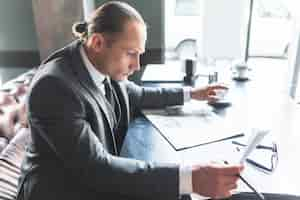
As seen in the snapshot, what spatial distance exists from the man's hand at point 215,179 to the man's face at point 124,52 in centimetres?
40

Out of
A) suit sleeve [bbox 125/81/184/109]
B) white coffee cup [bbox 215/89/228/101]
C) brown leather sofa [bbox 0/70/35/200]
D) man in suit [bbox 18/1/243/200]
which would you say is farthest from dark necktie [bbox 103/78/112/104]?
white coffee cup [bbox 215/89/228/101]

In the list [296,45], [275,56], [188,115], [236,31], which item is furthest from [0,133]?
[275,56]

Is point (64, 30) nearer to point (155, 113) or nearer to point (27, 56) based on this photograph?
point (27, 56)

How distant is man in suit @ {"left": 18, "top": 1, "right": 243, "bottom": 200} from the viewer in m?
0.84

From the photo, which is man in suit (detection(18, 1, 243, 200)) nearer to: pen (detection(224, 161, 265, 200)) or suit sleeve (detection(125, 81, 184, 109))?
pen (detection(224, 161, 265, 200))

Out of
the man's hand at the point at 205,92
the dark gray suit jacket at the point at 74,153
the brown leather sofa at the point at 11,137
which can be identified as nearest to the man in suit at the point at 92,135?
the dark gray suit jacket at the point at 74,153

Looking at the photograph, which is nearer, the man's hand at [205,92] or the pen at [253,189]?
the pen at [253,189]

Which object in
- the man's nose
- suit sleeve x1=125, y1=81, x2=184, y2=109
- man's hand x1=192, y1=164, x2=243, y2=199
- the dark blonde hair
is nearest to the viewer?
man's hand x1=192, y1=164, x2=243, y2=199

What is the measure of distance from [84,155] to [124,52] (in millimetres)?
342

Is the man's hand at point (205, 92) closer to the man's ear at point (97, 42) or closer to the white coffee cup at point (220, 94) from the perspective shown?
the white coffee cup at point (220, 94)

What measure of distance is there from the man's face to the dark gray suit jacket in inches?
3.2

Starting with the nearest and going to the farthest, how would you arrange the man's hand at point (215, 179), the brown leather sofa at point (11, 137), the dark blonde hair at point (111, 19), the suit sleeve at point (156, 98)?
the man's hand at point (215, 179), the dark blonde hair at point (111, 19), the brown leather sofa at point (11, 137), the suit sleeve at point (156, 98)

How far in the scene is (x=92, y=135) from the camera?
87cm

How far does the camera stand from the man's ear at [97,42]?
957 millimetres
